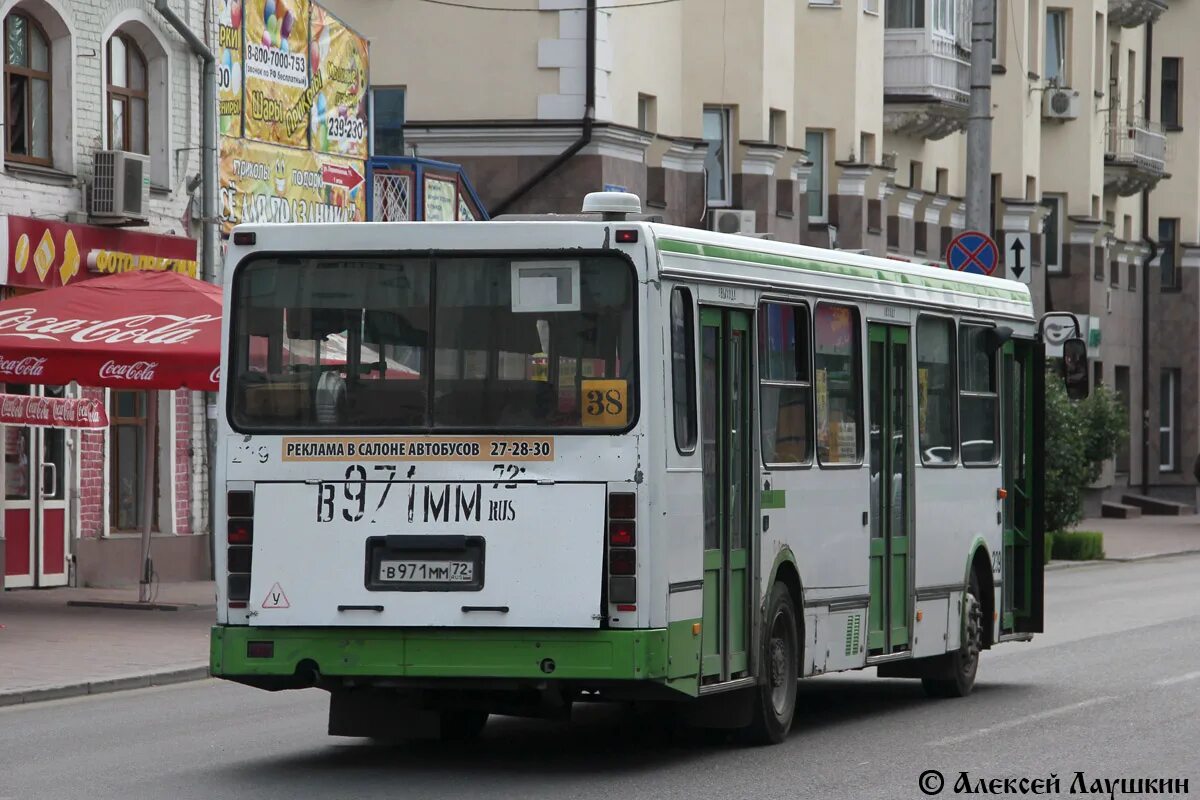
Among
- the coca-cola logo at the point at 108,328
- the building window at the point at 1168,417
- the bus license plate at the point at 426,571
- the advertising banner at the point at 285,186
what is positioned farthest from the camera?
the building window at the point at 1168,417

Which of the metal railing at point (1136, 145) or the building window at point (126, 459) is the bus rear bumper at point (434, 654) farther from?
the metal railing at point (1136, 145)

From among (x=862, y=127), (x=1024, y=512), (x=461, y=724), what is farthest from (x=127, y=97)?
(x=862, y=127)

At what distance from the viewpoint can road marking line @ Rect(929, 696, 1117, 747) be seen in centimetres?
1349

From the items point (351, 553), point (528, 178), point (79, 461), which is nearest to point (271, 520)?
point (351, 553)

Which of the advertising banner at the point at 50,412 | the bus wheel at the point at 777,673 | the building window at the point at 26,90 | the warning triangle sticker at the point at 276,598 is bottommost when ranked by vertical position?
the bus wheel at the point at 777,673

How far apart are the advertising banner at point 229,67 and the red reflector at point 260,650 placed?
16.7m

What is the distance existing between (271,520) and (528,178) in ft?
79.4

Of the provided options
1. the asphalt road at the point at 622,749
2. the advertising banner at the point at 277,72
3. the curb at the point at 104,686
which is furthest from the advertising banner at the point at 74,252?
the asphalt road at the point at 622,749

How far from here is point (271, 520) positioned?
39.0 ft

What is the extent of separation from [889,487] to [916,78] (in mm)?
32582

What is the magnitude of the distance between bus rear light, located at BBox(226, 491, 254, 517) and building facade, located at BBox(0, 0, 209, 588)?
11848mm

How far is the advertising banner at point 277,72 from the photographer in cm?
2838

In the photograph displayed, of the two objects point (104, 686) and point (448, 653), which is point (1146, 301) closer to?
point (104, 686)

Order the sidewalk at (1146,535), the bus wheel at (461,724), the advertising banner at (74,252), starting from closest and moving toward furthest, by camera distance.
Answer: the bus wheel at (461,724) → the advertising banner at (74,252) → the sidewalk at (1146,535)
